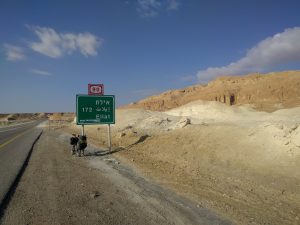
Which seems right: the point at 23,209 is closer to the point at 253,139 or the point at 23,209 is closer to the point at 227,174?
the point at 227,174

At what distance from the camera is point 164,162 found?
14984mm

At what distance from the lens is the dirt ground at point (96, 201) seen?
6.92 metres

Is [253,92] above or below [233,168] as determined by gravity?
above

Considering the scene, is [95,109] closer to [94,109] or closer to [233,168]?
[94,109]

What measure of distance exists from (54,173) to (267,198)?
7004mm

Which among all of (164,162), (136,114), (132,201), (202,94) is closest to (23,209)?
(132,201)

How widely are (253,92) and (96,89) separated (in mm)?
78328

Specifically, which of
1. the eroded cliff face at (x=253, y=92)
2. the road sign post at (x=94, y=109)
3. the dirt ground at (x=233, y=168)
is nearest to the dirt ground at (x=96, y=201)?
the dirt ground at (x=233, y=168)

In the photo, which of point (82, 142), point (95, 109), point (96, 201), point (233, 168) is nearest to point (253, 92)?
point (95, 109)

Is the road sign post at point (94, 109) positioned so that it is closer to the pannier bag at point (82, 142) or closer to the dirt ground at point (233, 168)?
the pannier bag at point (82, 142)

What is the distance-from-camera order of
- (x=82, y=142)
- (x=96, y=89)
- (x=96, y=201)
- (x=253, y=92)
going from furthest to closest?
(x=253, y=92) < (x=96, y=89) < (x=82, y=142) < (x=96, y=201)

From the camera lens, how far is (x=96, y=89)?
1884 centimetres

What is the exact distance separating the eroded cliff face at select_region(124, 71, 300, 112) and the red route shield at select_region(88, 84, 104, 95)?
61.6m

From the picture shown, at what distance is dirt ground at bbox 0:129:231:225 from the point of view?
6922 millimetres
